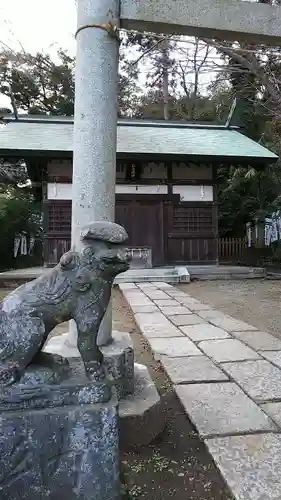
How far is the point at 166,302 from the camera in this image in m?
5.98

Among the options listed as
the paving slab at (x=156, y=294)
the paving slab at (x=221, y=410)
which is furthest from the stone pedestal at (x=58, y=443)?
the paving slab at (x=156, y=294)

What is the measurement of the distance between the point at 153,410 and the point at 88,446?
67 centimetres

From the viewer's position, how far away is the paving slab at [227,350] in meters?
3.04

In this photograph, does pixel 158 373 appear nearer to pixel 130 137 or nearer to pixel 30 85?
pixel 130 137

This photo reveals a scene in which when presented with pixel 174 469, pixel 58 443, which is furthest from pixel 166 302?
pixel 58 443

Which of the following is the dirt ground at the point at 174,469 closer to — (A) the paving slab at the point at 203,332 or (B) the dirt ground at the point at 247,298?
(A) the paving slab at the point at 203,332

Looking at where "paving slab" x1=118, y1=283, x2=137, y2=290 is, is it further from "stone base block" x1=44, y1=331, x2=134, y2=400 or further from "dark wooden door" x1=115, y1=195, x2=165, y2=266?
"stone base block" x1=44, y1=331, x2=134, y2=400

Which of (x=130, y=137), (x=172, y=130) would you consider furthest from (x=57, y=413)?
(x=172, y=130)

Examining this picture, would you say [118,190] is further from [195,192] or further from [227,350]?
[227,350]

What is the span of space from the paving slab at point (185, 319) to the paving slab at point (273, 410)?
2.27m

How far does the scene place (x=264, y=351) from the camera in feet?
10.6

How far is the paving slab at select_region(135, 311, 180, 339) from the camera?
391cm

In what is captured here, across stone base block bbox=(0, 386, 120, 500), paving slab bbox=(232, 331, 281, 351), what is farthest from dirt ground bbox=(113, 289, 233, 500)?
paving slab bbox=(232, 331, 281, 351)

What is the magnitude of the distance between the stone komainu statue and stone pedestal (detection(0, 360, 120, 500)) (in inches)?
4.4
